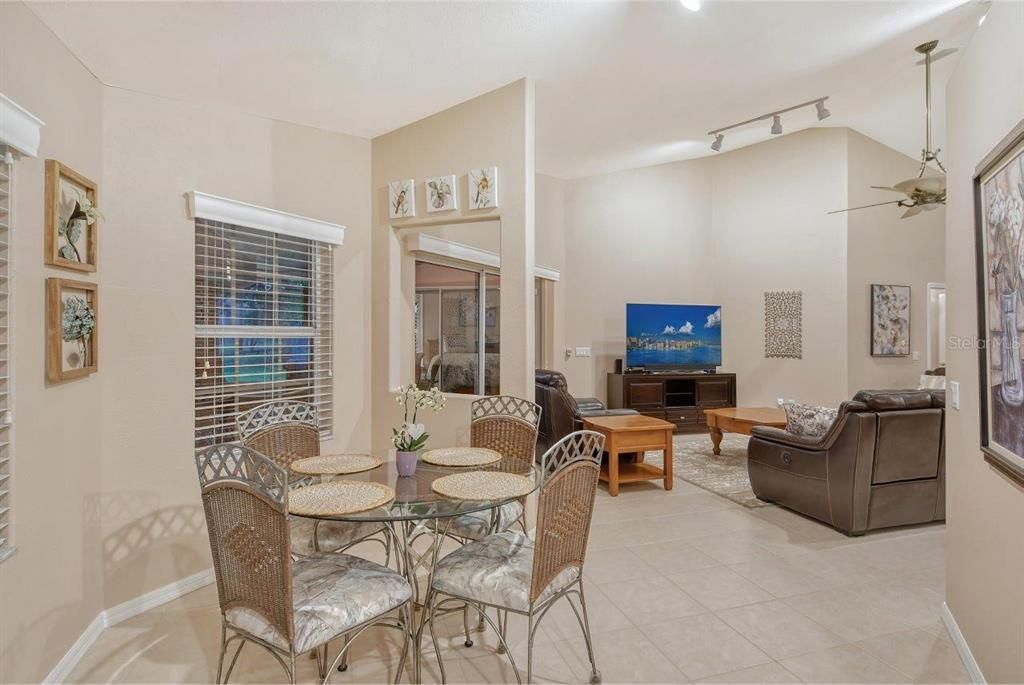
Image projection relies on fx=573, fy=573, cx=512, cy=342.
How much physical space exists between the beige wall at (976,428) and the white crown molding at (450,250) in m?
2.68

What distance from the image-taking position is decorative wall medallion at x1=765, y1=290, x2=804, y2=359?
25.4ft

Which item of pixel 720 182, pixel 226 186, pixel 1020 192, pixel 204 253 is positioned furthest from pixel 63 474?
pixel 720 182

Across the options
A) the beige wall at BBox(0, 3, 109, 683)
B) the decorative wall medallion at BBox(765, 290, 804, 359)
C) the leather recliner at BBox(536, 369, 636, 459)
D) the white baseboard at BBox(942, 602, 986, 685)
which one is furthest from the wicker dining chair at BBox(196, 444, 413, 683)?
the decorative wall medallion at BBox(765, 290, 804, 359)

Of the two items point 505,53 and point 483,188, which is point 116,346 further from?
point 505,53

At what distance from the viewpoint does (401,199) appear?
3.88 metres

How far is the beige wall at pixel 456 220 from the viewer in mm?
3568

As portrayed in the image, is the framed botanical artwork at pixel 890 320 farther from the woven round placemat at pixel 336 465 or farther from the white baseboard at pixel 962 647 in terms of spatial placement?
the woven round placemat at pixel 336 465

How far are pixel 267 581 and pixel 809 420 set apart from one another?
3.60 metres

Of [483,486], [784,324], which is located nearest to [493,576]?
[483,486]

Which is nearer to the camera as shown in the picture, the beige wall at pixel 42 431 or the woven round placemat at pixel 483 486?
the beige wall at pixel 42 431

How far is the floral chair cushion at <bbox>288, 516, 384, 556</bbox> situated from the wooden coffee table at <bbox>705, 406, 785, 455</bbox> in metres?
4.10

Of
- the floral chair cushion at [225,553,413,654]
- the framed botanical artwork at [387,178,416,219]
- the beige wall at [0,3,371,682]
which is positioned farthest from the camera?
the framed botanical artwork at [387,178,416,219]

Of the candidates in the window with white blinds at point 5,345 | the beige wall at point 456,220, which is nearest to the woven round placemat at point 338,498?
the window with white blinds at point 5,345

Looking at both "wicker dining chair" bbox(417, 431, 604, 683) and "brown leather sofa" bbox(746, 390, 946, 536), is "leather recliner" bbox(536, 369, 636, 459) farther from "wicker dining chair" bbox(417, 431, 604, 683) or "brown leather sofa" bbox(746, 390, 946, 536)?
"wicker dining chair" bbox(417, 431, 604, 683)
